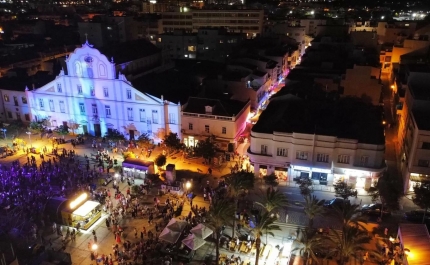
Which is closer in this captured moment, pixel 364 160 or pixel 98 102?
pixel 364 160

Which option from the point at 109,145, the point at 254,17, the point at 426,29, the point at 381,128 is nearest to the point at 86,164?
the point at 109,145

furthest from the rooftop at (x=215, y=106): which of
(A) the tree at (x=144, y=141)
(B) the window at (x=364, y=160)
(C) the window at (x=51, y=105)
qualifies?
(C) the window at (x=51, y=105)

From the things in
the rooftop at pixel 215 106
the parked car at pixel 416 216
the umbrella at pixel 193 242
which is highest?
the rooftop at pixel 215 106

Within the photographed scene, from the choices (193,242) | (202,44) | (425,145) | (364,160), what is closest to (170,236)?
(193,242)

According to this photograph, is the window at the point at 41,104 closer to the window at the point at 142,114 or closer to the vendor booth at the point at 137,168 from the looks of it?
the window at the point at 142,114

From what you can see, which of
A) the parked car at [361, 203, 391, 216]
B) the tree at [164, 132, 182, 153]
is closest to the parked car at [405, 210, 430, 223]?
the parked car at [361, 203, 391, 216]

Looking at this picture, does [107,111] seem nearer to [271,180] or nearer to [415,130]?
[271,180]
